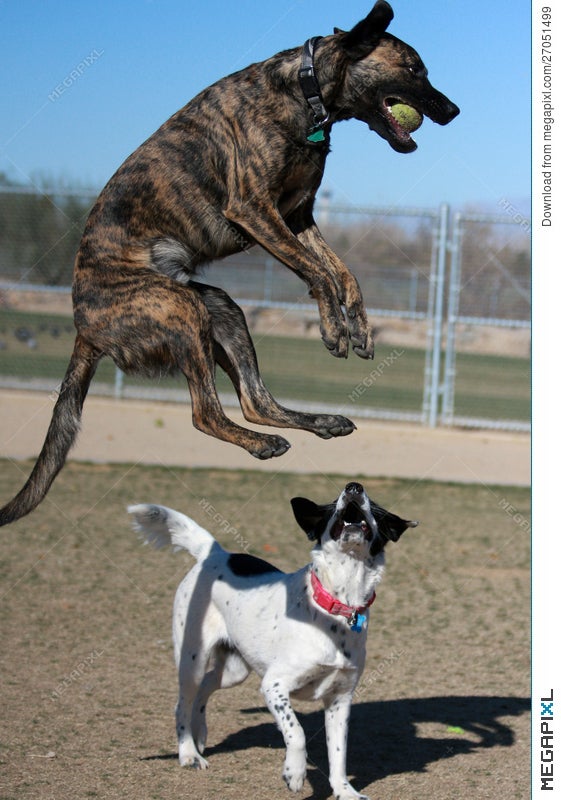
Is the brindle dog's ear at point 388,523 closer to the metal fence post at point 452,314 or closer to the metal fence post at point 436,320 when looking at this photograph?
the metal fence post at point 436,320

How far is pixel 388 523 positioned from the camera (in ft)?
14.2

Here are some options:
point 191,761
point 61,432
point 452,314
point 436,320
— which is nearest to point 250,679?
point 191,761

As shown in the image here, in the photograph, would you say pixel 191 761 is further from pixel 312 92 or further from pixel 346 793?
pixel 312 92

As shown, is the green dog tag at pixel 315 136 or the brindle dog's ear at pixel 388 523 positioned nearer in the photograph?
the green dog tag at pixel 315 136

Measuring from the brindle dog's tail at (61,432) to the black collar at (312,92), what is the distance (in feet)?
3.75

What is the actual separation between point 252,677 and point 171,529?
150cm

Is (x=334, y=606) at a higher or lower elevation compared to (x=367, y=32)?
lower

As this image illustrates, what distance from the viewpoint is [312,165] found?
160 inches

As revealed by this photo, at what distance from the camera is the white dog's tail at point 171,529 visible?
5027 millimetres

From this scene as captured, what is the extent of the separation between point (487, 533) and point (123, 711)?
5.12 m

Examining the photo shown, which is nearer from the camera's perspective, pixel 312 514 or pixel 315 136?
pixel 315 136
